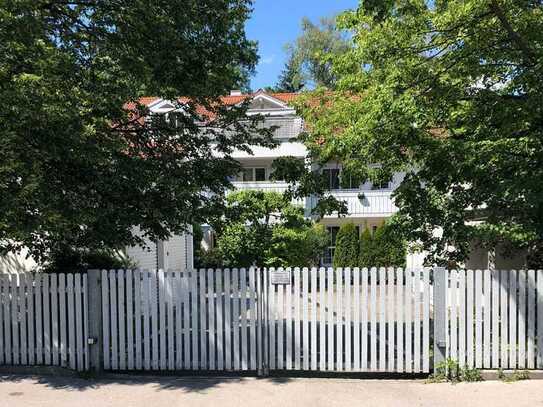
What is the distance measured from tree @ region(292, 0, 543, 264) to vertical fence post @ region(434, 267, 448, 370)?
1.47m

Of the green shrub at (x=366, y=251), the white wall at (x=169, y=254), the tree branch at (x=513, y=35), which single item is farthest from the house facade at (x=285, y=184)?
the tree branch at (x=513, y=35)

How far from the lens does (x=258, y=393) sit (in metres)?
6.45

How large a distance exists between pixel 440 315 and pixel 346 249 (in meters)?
17.7

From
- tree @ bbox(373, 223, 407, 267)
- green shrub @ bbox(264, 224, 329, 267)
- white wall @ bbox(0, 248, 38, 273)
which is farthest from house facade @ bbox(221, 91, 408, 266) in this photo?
white wall @ bbox(0, 248, 38, 273)

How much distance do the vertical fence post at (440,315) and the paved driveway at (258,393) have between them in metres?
0.47

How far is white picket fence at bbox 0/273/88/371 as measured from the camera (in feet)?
24.4

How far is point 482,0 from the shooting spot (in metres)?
6.98

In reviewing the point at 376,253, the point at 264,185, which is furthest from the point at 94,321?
the point at 376,253

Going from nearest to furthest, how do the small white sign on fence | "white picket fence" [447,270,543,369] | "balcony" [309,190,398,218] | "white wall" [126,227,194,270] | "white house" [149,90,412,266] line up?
"white picket fence" [447,270,543,369] → the small white sign on fence → "white wall" [126,227,194,270] → "white house" [149,90,412,266] → "balcony" [309,190,398,218]

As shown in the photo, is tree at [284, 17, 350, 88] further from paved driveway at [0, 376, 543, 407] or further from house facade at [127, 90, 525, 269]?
paved driveway at [0, 376, 543, 407]

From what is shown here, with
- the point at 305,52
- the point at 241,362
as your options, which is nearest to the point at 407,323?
the point at 241,362

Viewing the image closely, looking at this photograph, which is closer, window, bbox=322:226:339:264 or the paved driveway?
the paved driveway

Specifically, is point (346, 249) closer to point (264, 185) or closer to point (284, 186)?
point (284, 186)

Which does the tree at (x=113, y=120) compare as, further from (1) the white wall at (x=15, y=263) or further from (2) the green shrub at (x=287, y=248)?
(2) the green shrub at (x=287, y=248)
